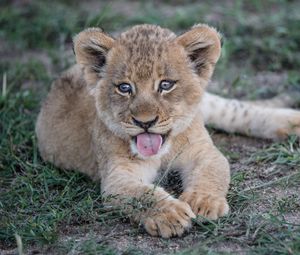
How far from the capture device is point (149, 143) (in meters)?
4.41

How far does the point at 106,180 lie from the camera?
14.9ft

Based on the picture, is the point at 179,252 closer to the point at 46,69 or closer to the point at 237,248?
the point at 237,248

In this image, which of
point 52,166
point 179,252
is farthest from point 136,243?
point 52,166

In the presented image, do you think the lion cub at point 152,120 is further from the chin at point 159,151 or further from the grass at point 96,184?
the grass at point 96,184

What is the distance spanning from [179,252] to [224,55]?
3435 millimetres

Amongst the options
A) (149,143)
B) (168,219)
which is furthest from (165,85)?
(168,219)

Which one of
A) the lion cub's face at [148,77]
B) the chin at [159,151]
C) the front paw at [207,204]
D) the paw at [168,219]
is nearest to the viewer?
the paw at [168,219]

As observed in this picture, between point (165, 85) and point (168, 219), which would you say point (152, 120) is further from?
point (168, 219)

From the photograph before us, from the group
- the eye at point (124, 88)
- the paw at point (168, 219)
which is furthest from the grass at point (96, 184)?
the eye at point (124, 88)

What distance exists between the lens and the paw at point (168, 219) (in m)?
3.93

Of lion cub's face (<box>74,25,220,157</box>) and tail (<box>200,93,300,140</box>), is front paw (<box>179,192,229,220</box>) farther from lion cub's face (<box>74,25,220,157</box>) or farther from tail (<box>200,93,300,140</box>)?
tail (<box>200,93,300,140</box>)

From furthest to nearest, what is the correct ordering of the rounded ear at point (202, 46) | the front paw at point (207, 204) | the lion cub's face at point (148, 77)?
1. the rounded ear at point (202, 46)
2. the lion cub's face at point (148, 77)
3. the front paw at point (207, 204)

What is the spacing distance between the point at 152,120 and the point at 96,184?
2.75 feet

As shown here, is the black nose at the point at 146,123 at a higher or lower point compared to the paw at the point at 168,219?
higher
